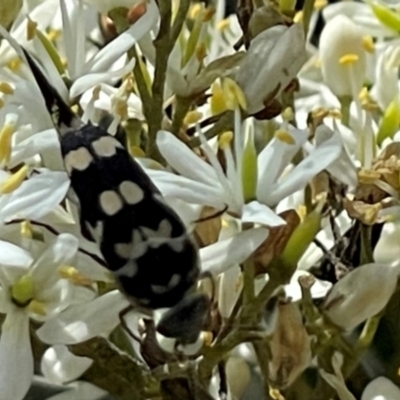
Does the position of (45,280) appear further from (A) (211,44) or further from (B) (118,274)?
(A) (211,44)

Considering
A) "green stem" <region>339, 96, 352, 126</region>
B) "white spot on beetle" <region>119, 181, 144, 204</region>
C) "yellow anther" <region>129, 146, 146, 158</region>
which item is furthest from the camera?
"green stem" <region>339, 96, 352, 126</region>

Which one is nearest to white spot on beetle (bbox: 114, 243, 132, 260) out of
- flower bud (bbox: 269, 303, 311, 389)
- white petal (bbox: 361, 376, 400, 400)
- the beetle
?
the beetle

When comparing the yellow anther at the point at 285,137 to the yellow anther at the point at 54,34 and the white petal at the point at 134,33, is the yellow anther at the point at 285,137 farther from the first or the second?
the yellow anther at the point at 54,34

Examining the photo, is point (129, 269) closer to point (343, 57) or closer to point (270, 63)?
point (270, 63)

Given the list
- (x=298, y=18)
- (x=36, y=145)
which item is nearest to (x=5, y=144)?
(x=36, y=145)

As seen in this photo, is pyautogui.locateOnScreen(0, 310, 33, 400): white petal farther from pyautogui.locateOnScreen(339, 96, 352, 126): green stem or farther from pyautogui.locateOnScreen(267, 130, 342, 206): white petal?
pyautogui.locateOnScreen(339, 96, 352, 126): green stem

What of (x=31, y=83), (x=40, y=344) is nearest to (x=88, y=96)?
(x=31, y=83)
